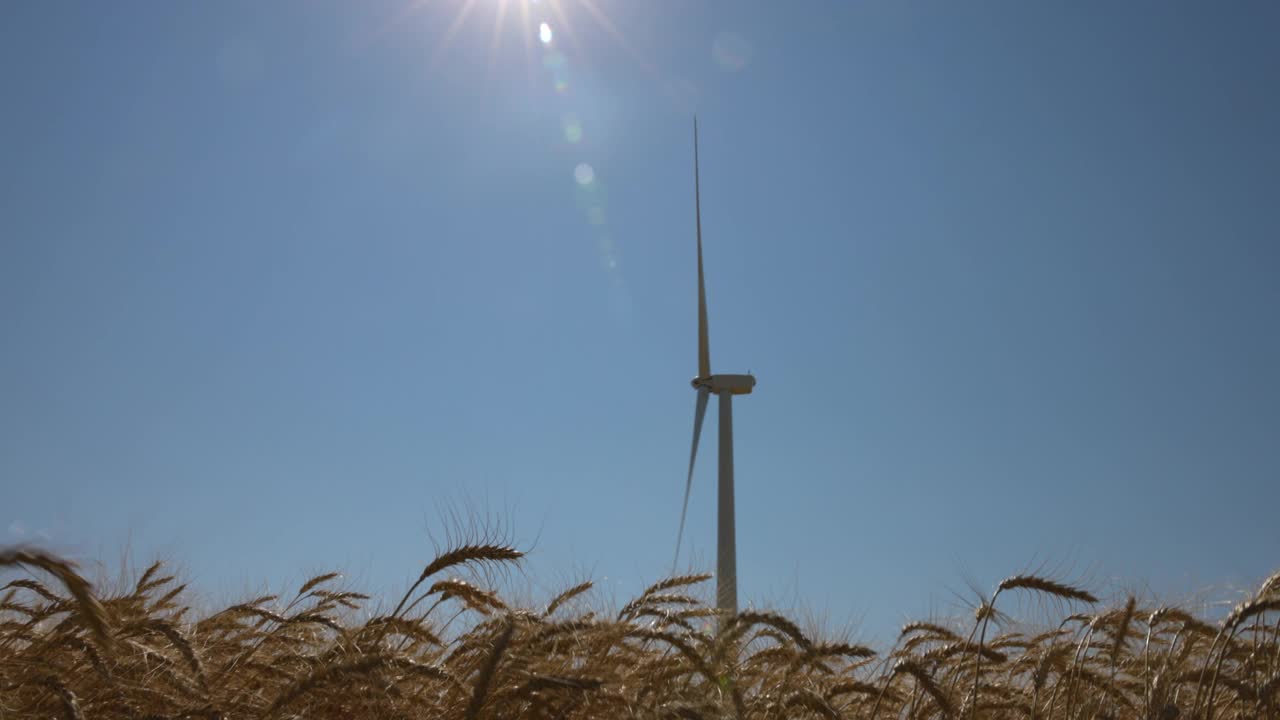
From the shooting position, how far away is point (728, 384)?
36781mm

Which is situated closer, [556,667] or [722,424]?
[556,667]

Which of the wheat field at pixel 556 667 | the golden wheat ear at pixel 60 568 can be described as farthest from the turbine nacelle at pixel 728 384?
the golden wheat ear at pixel 60 568

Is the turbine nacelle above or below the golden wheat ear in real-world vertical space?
above

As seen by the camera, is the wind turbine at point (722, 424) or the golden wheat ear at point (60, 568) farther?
the wind turbine at point (722, 424)

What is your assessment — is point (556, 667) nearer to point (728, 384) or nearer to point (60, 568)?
point (60, 568)

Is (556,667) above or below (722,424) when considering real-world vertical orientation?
below

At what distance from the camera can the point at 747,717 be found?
6.62 metres

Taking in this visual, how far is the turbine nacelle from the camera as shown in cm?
3669

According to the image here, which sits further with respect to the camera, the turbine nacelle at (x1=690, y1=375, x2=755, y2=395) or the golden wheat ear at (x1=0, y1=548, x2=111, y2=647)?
the turbine nacelle at (x1=690, y1=375, x2=755, y2=395)

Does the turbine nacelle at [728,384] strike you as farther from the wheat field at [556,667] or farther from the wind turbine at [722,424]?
the wheat field at [556,667]

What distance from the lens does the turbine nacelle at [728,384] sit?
36.7m

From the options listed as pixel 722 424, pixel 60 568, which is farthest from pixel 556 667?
pixel 722 424

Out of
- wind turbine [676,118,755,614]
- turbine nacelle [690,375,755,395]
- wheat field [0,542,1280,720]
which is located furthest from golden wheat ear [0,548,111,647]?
turbine nacelle [690,375,755,395]

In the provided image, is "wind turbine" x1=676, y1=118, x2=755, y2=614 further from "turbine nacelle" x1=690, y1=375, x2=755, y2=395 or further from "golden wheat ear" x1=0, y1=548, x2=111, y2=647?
"golden wheat ear" x1=0, y1=548, x2=111, y2=647
